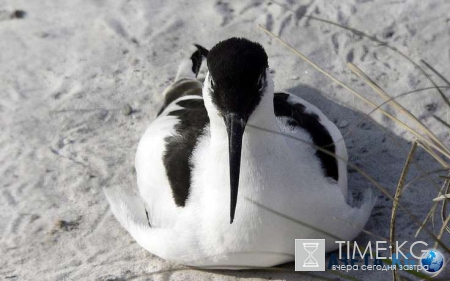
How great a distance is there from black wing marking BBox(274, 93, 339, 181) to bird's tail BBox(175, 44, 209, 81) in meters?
1.05

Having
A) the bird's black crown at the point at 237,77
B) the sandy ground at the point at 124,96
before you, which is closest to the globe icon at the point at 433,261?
the sandy ground at the point at 124,96

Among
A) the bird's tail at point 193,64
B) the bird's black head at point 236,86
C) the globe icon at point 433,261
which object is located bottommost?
the globe icon at point 433,261

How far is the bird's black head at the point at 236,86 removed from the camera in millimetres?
3764

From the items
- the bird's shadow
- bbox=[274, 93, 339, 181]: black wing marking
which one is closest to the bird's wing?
bbox=[274, 93, 339, 181]: black wing marking

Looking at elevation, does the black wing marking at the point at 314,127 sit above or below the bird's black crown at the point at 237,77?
below

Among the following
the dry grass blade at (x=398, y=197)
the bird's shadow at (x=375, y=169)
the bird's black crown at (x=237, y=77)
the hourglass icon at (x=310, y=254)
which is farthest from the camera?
the bird's shadow at (x=375, y=169)

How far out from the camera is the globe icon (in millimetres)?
3982

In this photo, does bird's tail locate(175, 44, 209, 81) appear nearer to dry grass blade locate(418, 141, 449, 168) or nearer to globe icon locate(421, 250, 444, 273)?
globe icon locate(421, 250, 444, 273)

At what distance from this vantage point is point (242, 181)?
404 cm

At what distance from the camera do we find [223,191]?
4074mm

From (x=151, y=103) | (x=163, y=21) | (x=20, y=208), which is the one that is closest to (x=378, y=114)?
(x=151, y=103)

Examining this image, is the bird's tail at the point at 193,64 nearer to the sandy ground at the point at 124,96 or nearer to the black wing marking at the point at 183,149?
the sandy ground at the point at 124,96

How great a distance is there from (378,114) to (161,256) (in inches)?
76.2

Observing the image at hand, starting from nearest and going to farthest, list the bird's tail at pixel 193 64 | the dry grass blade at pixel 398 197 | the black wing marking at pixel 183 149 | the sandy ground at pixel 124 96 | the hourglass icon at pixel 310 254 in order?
the dry grass blade at pixel 398 197 < the hourglass icon at pixel 310 254 < the black wing marking at pixel 183 149 < the sandy ground at pixel 124 96 < the bird's tail at pixel 193 64
